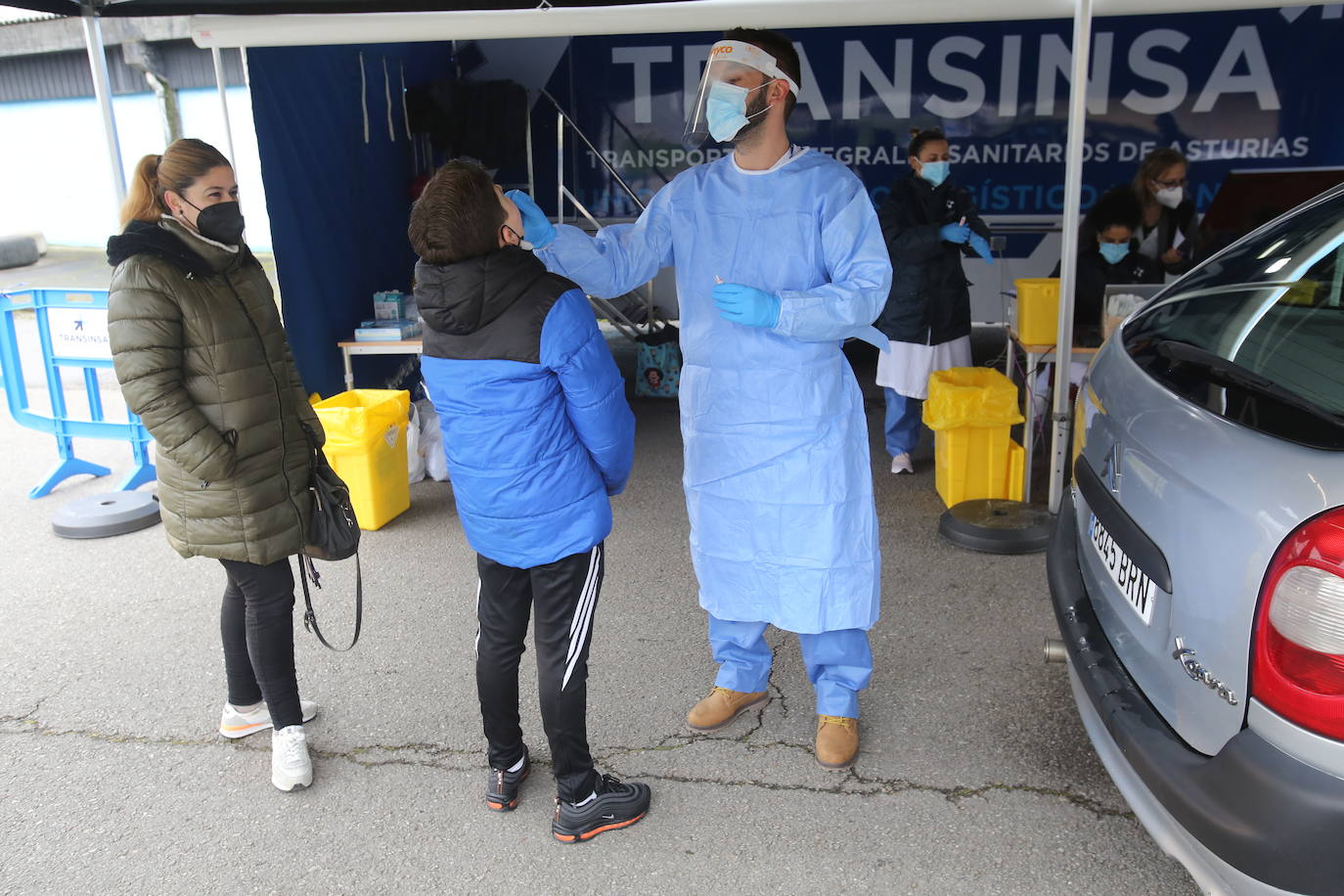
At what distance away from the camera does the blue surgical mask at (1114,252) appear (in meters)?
4.89

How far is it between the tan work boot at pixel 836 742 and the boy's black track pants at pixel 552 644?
0.66 m

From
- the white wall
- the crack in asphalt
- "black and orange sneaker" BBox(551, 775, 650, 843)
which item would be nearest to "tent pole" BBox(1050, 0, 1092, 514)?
the crack in asphalt

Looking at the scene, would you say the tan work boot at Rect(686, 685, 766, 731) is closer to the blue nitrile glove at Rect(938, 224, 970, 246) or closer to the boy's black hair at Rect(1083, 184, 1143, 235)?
the blue nitrile glove at Rect(938, 224, 970, 246)

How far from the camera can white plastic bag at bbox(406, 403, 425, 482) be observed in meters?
5.43

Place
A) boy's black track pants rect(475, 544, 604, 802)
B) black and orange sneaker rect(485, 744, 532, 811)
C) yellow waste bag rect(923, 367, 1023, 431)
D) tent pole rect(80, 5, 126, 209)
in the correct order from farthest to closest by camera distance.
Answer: yellow waste bag rect(923, 367, 1023, 431) < tent pole rect(80, 5, 126, 209) < black and orange sneaker rect(485, 744, 532, 811) < boy's black track pants rect(475, 544, 604, 802)

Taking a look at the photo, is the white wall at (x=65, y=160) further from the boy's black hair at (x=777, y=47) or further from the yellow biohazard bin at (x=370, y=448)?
the boy's black hair at (x=777, y=47)

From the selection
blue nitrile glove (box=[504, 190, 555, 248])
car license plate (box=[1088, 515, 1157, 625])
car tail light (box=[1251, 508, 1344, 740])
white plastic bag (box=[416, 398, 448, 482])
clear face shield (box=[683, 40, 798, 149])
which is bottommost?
white plastic bag (box=[416, 398, 448, 482])

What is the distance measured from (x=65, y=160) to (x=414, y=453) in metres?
16.3

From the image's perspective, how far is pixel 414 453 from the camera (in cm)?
550

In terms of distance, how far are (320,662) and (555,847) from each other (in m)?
1.37

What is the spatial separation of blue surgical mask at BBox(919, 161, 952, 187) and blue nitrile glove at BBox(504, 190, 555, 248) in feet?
9.34

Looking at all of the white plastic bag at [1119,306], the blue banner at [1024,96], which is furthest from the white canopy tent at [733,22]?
the blue banner at [1024,96]

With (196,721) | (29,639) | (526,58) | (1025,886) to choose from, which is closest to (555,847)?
(1025,886)

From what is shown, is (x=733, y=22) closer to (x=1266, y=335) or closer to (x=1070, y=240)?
(x=1070, y=240)
